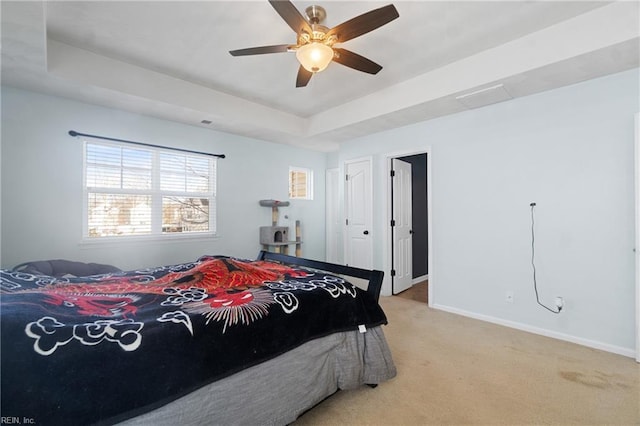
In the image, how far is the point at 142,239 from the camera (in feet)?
12.2

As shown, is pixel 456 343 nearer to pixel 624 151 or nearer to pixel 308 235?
pixel 624 151

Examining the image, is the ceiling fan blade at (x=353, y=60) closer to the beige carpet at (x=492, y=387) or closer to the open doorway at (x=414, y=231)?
the open doorway at (x=414, y=231)

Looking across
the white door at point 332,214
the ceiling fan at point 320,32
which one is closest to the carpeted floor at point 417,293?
the white door at point 332,214

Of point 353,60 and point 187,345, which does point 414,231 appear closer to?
point 353,60

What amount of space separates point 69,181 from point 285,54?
8.85 ft

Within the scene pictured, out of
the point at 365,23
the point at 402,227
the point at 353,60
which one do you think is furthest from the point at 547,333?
the point at 365,23

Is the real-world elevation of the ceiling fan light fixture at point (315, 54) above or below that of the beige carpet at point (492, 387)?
above

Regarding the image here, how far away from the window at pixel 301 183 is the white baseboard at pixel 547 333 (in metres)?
3.05

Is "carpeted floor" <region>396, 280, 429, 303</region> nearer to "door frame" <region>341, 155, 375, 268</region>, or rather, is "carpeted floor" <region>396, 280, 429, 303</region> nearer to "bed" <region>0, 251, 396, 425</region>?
"door frame" <region>341, 155, 375, 268</region>

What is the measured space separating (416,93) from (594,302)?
8.81ft

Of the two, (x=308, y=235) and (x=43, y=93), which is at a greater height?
(x=43, y=93)

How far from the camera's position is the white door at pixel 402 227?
14.9 feet

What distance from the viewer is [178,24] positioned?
94.7 inches

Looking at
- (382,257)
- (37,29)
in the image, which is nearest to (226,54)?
(37,29)
